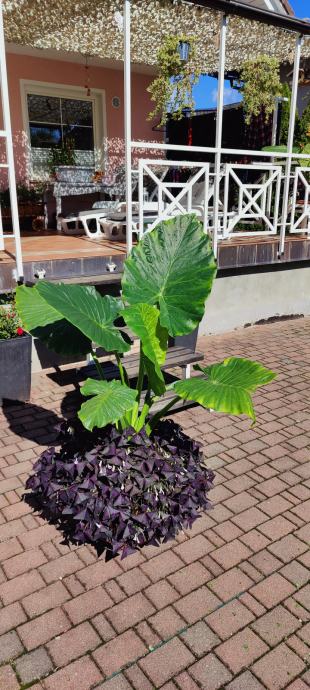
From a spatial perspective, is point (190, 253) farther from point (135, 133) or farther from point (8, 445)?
point (135, 133)

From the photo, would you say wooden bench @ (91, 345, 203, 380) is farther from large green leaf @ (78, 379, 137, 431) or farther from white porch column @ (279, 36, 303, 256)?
white porch column @ (279, 36, 303, 256)

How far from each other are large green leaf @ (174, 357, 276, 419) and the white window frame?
6.83 meters

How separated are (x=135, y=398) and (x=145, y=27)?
5445 millimetres

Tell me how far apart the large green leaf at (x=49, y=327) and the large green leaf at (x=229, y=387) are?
0.66 metres

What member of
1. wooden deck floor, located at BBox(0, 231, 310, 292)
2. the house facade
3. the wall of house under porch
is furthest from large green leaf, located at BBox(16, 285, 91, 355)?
the house facade

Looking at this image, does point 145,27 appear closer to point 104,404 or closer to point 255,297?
point 255,297

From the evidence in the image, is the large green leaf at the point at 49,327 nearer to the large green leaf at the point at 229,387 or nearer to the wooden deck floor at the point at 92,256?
the large green leaf at the point at 229,387

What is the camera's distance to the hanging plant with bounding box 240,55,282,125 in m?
6.05

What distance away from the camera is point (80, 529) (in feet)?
7.77

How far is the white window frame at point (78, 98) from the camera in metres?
7.68

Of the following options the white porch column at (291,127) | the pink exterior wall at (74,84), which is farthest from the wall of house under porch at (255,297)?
the pink exterior wall at (74,84)

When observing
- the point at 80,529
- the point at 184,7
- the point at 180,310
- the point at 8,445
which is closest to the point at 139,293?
the point at 180,310

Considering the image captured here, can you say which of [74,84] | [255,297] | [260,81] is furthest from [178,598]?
[74,84]

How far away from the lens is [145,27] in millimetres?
5914
